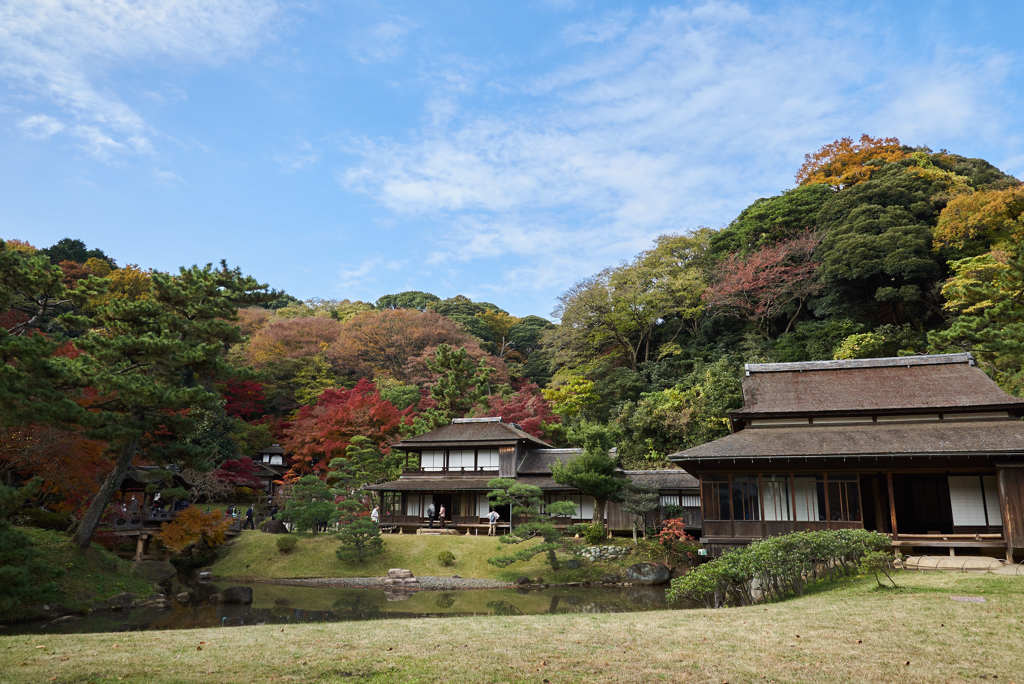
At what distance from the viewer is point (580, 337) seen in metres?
43.1

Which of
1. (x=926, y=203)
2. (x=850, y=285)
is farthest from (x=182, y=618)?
(x=926, y=203)

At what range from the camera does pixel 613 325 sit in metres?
42.6

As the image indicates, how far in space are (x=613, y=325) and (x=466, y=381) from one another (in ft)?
37.7

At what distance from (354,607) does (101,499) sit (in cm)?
1013

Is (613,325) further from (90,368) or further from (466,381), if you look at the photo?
(90,368)

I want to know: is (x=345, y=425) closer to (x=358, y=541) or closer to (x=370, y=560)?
(x=358, y=541)

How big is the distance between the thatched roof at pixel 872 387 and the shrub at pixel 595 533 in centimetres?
727

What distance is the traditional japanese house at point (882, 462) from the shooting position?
17109 millimetres

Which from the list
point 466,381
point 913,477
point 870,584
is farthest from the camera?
point 466,381

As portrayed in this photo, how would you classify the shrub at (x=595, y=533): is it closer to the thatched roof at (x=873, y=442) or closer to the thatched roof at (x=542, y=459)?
the thatched roof at (x=542, y=459)

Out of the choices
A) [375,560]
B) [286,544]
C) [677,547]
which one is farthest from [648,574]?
[286,544]

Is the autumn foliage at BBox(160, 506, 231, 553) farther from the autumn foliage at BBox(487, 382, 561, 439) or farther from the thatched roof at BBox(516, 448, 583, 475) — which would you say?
the autumn foliage at BBox(487, 382, 561, 439)

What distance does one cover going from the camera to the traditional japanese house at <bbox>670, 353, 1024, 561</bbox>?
17109 mm

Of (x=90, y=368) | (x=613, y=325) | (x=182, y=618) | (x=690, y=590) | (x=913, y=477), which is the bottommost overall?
(x=182, y=618)
